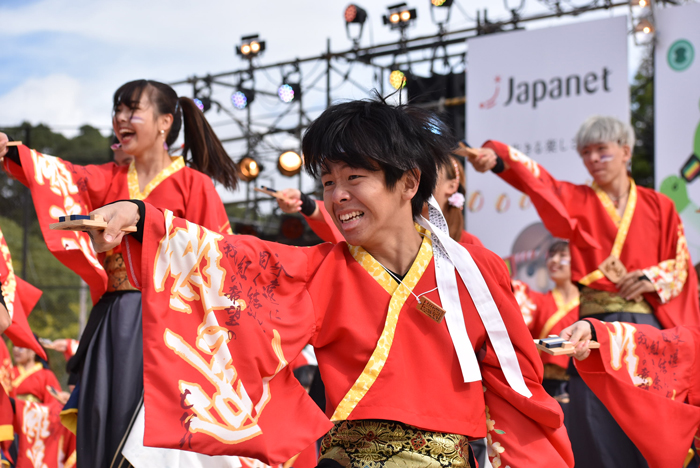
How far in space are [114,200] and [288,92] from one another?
5.14 metres

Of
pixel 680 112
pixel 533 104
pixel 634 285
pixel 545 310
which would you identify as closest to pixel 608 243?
pixel 634 285

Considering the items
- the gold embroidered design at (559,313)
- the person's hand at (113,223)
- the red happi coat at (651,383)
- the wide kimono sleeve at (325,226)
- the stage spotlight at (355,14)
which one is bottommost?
the gold embroidered design at (559,313)

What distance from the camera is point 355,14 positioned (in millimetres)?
7098

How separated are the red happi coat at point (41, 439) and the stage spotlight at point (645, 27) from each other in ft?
16.0

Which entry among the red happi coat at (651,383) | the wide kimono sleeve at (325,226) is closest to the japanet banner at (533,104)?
the wide kimono sleeve at (325,226)

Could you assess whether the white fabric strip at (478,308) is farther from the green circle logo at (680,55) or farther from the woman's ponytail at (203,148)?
the green circle logo at (680,55)

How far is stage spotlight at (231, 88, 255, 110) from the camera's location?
7.86 m

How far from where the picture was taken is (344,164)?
165 centimetres

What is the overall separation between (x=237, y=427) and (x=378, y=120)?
74cm

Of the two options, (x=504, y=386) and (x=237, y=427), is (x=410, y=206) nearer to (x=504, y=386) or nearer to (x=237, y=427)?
(x=504, y=386)

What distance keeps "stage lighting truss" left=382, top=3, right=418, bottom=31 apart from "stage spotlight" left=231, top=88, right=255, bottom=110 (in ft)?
5.72

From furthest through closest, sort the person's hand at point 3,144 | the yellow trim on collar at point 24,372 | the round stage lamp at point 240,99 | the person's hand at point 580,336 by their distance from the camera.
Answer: the round stage lamp at point 240,99 < the yellow trim on collar at point 24,372 < the person's hand at point 3,144 < the person's hand at point 580,336

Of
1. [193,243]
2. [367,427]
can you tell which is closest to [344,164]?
[193,243]

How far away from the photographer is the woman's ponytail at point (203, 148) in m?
2.99
